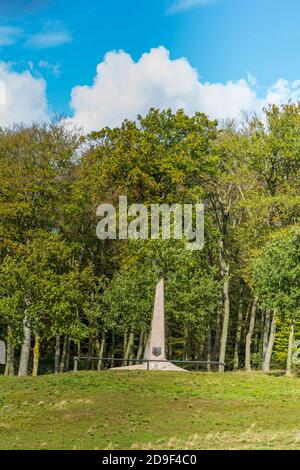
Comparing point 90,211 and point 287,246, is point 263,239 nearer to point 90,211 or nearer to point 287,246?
point 287,246

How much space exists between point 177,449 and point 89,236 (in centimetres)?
3045

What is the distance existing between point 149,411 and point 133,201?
792 inches

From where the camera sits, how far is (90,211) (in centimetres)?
4741

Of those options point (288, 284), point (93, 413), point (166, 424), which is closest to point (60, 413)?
point (93, 413)

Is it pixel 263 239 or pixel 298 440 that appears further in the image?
pixel 263 239

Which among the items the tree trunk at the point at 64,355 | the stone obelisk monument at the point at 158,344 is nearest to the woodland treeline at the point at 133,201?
the tree trunk at the point at 64,355

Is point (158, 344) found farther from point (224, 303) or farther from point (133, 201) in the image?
point (224, 303)

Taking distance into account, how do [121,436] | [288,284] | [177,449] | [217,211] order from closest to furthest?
[177,449]
[121,436]
[288,284]
[217,211]

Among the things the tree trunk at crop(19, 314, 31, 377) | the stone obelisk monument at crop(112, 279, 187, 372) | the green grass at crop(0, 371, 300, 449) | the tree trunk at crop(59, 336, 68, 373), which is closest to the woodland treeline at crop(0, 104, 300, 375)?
the tree trunk at crop(19, 314, 31, 377)
